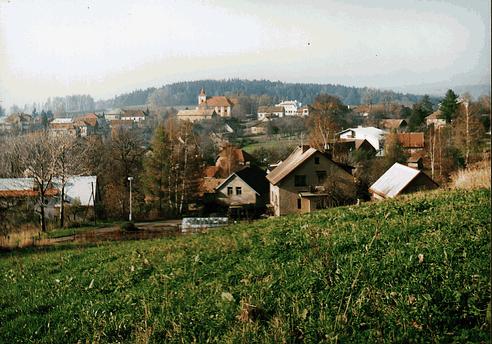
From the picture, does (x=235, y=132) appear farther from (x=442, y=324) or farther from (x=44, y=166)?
(x=442, y=324)

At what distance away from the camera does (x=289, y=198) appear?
90.4 ft

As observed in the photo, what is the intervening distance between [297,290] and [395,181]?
1794 cm

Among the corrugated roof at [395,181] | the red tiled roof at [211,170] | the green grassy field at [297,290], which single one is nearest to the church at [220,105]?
the red tiled roof at [211,170]

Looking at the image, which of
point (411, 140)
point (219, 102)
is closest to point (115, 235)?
point (411, 140)

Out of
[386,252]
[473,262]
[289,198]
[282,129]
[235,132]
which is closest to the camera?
[473,262]

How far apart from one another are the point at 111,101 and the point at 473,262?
146 m

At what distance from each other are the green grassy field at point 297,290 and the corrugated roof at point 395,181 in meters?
13.5

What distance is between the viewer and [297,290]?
4270mm

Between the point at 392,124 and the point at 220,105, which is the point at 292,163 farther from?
the point at 220,105

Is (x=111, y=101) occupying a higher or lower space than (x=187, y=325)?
higher

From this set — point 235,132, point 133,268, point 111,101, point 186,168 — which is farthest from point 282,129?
point 111,101

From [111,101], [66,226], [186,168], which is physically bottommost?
[66,226]

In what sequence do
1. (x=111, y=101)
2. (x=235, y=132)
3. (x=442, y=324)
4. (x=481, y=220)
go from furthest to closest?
(x=111, y=101)
(x=235, y=132)
(x=481, y=220)
(x=442, y=324)

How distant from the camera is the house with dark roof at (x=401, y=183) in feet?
65.7
